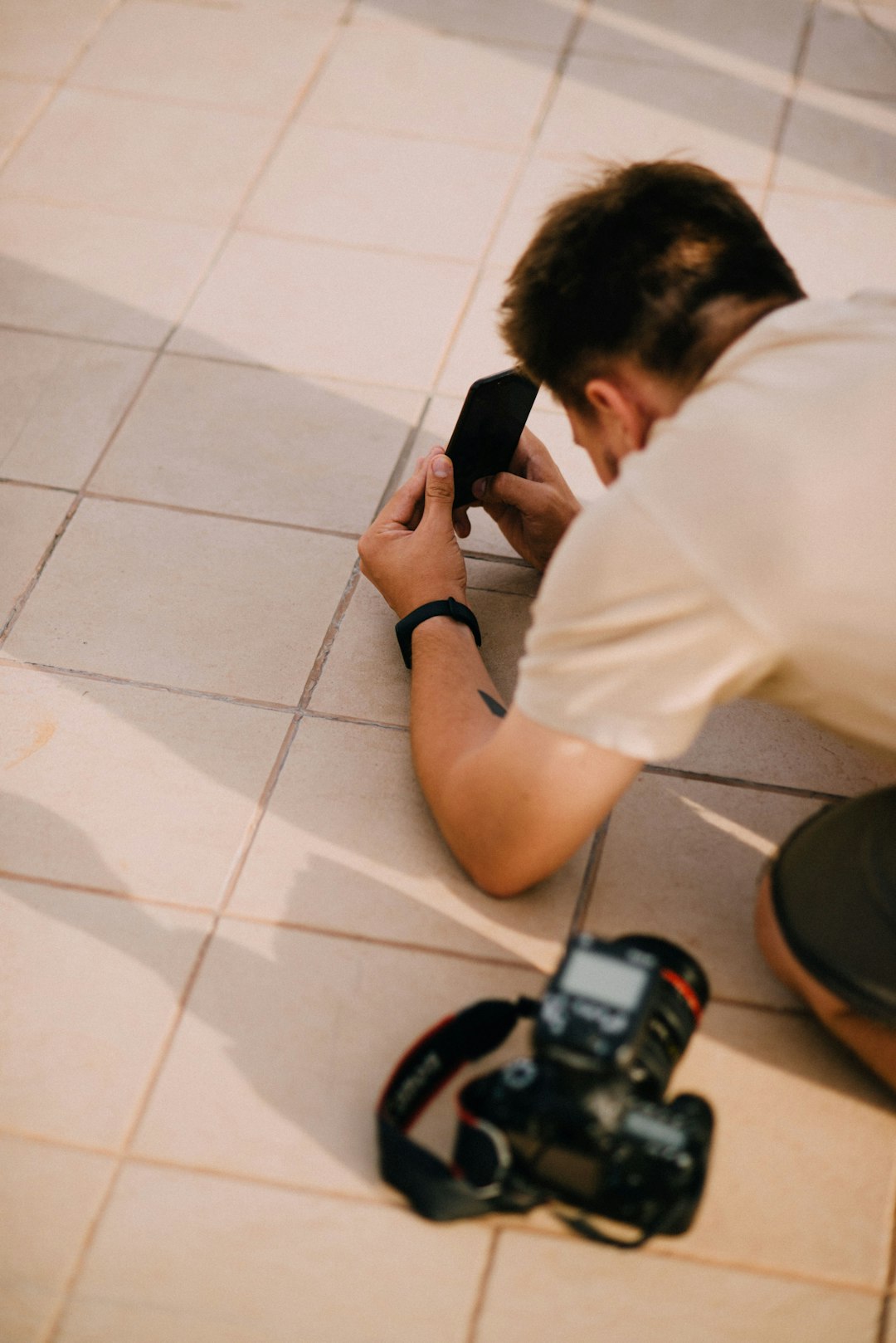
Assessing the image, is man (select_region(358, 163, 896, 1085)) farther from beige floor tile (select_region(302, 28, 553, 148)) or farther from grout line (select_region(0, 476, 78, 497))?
beige floor tile (select_region(302, 28, 553, 148))

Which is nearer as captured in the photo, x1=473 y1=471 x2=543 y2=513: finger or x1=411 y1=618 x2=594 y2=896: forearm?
x1=411 y1=618 x2=594 y2=896: forearm

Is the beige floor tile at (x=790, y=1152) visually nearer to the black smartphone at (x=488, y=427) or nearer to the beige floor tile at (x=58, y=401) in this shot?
the black smartphone at (x=488, y=427)

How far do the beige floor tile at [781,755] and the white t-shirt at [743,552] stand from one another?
42 centimetres

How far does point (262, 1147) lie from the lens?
3.41 feet

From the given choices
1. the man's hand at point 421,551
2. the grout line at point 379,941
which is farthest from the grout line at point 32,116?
the grout line at point 379,941

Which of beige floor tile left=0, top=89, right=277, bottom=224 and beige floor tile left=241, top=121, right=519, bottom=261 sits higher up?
A: beige floor tile left=241, top=121, right=519, bottom=261

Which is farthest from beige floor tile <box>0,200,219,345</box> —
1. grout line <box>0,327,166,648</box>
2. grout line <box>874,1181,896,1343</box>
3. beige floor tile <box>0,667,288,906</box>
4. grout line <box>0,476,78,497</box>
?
grout line <box>874,1181,896,1343</box>

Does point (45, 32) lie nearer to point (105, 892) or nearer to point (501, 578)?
point (501, 578)

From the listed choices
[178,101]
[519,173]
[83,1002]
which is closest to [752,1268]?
[83,1002]

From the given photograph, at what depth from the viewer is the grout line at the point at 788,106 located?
2.10 metres

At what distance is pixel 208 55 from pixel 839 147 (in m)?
1.36

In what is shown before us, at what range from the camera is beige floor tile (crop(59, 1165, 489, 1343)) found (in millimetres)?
952

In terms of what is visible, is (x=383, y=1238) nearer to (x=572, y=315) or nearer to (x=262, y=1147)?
(x=262, y=1147)

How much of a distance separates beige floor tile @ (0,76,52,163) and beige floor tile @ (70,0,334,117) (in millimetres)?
82
